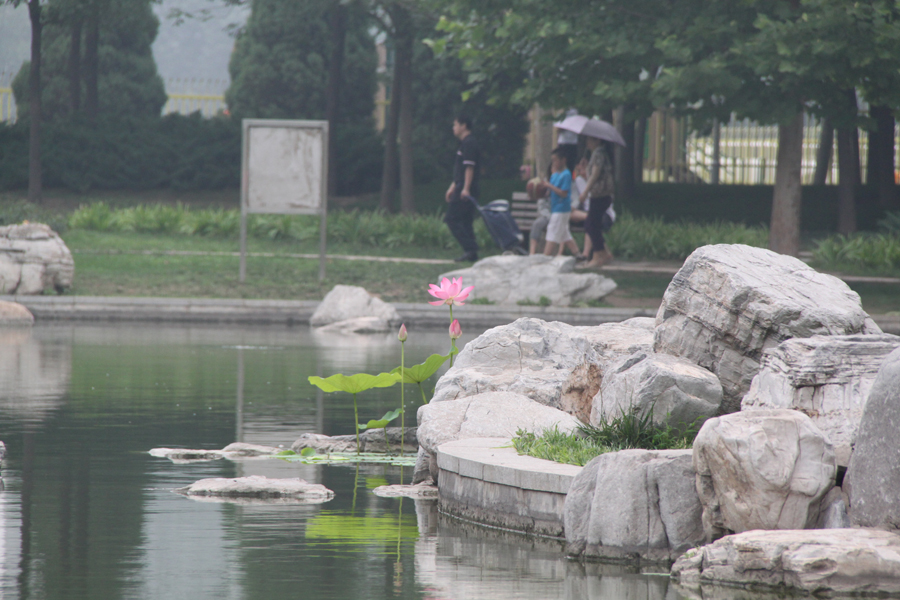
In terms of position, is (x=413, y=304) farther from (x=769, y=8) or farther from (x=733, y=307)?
(x=733, y=307)

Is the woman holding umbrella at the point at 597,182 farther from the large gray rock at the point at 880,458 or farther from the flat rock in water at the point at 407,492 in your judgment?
the large gray rock at the point at 880,458

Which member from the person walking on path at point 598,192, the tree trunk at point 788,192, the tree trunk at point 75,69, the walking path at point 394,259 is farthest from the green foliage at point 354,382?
the tree trunk at point 75,69

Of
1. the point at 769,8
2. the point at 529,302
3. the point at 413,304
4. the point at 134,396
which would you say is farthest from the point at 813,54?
the point at 134,396

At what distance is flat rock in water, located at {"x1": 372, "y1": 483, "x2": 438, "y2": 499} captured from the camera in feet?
24.7

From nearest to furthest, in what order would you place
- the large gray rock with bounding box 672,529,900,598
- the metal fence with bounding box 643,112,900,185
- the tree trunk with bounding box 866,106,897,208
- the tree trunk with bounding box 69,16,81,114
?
the large gray rock with bounding box 672,529,900,598 → the tree trunk with bounding box 866,106,897,208 → the tree trunk with bounding box 69,16,81,114 → the metal fence with bounding box 643,112,900,185

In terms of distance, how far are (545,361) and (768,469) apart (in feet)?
10.9

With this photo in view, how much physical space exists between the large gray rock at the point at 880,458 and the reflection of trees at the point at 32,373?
248 inches

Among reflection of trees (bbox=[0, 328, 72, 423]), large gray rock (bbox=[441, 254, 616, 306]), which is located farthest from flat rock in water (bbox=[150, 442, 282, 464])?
large gray rock (bbox=[441, 254, 616, 306])

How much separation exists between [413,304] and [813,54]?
6488 millimetres

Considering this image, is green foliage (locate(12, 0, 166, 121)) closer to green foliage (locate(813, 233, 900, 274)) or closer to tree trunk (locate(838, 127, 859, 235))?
tree trunk (locate(838, 127, 859, 235))

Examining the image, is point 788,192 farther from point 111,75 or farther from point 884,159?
point 111,75

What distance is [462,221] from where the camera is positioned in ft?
71.8

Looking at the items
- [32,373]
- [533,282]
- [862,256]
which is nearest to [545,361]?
[32,373]

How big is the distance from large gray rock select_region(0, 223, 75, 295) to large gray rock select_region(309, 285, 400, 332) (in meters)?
3.77
